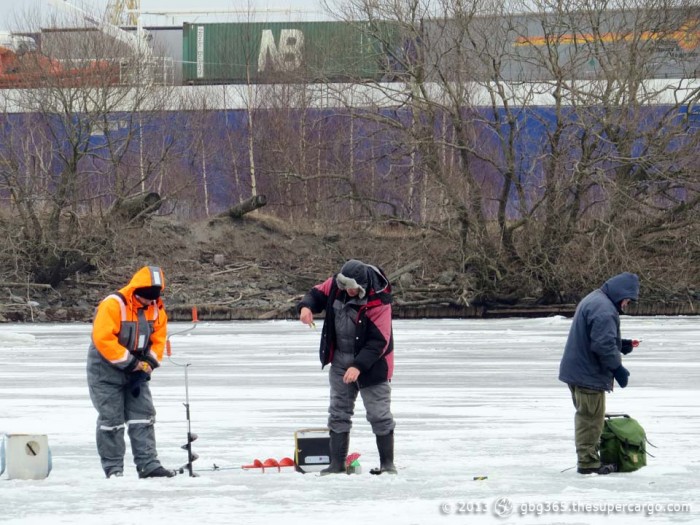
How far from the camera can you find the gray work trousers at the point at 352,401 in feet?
28.6

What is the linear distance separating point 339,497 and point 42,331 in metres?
20.2

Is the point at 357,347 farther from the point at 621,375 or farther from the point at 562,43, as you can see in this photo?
the point at 562,43

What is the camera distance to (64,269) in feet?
114

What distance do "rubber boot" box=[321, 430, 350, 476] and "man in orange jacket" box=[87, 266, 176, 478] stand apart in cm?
117

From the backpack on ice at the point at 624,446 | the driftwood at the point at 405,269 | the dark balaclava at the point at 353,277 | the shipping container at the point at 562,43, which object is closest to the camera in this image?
the dark balaclava at the point at 353,277

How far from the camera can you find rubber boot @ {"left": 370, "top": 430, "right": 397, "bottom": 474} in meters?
8.78

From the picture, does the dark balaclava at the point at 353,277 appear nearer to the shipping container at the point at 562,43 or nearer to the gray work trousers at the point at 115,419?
the gray work trousers at the point at 115,419

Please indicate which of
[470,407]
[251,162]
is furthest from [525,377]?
[251,162]

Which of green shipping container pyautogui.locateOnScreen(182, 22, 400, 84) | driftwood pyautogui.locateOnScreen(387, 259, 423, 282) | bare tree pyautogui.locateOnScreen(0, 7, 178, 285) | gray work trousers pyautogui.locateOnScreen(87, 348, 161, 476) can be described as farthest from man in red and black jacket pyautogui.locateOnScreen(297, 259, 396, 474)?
bare tree pyautogui.locateOnScreen(0, 7, 178, 285)

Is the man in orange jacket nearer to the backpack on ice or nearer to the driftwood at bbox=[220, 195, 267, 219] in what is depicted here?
the backpack on ice

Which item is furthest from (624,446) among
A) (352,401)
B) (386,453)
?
(352,401)

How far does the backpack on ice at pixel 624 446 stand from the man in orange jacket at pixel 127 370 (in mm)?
3247

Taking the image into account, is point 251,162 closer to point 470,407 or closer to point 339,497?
point 470,407

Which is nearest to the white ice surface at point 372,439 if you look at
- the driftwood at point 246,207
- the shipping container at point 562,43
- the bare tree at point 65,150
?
the shipping container at point 562,43
